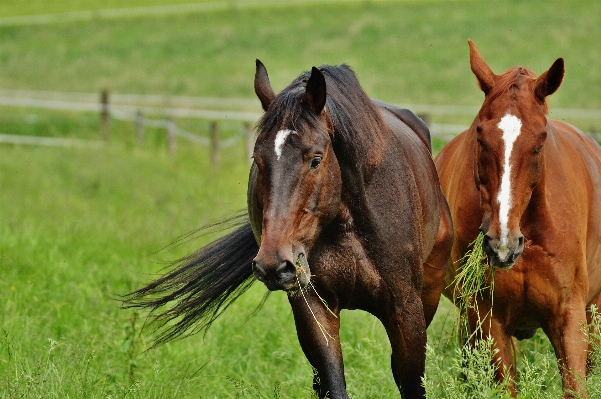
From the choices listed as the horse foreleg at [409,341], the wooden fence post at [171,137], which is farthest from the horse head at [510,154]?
the wooden fence post at [171,137]

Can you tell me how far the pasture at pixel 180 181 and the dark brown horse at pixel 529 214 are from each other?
0.29 metres

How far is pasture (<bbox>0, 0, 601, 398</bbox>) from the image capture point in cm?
567

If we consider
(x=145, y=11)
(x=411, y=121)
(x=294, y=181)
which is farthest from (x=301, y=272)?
(x=145, y=11)

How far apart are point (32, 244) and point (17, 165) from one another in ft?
Answer: 19.9

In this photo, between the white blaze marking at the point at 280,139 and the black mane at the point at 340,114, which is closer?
Answer: the white blaze marking at the point at 280,139

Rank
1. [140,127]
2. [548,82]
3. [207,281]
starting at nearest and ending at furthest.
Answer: [548,82]
[207,281]
[140,127]

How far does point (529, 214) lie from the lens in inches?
199

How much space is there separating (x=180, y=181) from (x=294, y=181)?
10326mm

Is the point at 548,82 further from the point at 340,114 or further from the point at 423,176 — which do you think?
the point at 340,114

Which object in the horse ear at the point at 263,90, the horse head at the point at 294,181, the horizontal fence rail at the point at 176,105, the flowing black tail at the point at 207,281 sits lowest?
the horizontal fence rail at the point at 176,105

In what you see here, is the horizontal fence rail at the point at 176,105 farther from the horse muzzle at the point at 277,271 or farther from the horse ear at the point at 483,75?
the horse muzzle at the point at 277,271

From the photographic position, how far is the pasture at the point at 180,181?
5.67m

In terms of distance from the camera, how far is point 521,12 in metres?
39.5

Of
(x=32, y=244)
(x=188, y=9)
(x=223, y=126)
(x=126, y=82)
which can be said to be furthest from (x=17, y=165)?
(x=188, y=9)
